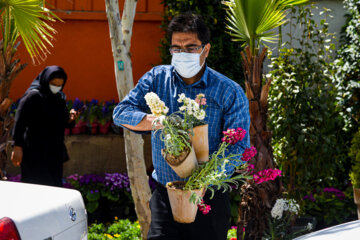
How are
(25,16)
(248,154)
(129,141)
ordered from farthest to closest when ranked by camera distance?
(25,16), (129,141), (248,154)

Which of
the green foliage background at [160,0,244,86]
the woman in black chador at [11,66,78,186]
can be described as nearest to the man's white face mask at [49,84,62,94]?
the woman in black chador at [11,66,78,186]

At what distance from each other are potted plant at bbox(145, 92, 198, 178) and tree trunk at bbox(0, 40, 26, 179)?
3.25 m

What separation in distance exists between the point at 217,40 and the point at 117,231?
2577mm

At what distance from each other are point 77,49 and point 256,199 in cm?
384

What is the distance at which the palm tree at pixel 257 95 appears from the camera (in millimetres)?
4777

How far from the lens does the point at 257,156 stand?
16.2ft

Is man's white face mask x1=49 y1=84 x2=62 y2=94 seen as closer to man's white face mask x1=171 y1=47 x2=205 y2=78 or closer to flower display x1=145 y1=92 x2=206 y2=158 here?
man's white face mask x1=171 y1=47 x2=205 y2=78

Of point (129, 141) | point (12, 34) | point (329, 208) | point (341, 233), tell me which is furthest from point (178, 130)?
point (329, 208)

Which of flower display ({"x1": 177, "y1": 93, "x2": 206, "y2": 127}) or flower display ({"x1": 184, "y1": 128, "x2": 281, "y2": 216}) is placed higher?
flower display ({"x1": 177, "y1": 93, "x2": 206, "y2": 127})

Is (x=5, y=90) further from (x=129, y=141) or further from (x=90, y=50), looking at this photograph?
(x=90, y=50)

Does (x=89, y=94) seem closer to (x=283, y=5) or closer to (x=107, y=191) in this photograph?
(x=107, y=191)

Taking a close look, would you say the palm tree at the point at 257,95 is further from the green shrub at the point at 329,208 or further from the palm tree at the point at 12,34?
the palm tree at the point at 12,34

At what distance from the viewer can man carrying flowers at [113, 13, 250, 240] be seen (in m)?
3.26

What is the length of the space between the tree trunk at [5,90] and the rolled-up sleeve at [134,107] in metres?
2.69
